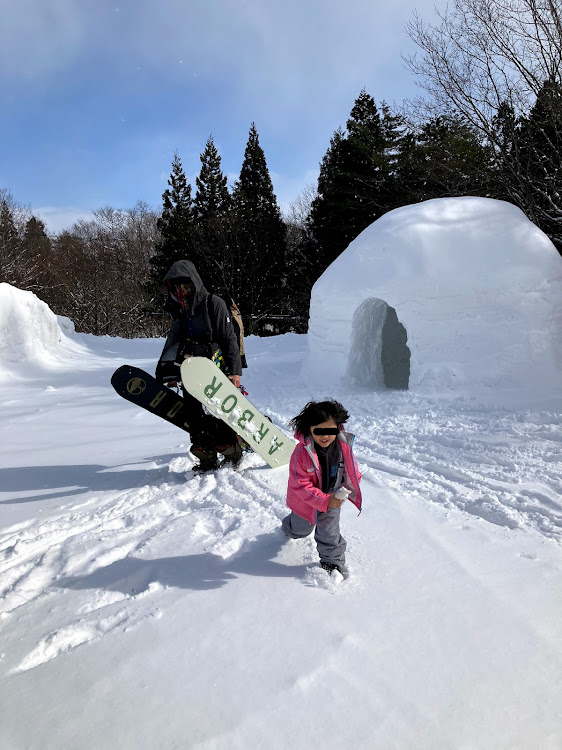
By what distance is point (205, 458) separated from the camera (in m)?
3.55

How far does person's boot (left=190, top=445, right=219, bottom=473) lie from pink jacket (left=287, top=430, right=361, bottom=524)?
1.39 meters

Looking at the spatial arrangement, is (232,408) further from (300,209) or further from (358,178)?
(300,209)

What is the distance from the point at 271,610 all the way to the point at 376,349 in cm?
648

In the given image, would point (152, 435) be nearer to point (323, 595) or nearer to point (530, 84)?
point (323, 595)

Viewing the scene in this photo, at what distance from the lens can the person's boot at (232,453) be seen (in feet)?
11.7

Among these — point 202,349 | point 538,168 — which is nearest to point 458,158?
point 538,168

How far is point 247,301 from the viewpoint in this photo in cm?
2098

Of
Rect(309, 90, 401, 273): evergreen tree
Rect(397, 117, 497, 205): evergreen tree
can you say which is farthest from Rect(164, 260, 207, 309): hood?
Rect(309, 90, 401, 273): evergreen tree

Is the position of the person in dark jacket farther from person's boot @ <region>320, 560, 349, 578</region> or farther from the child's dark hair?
person's boot @ <region>320, 560, 349, 578</region>

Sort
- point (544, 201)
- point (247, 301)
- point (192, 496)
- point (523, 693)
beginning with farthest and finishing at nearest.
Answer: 1. point (247, 301)
2. point (544, 201)
3. point (192, 496)
4. point (523, 693)

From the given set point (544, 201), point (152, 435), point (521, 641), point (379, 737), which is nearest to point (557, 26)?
point (544, 201)

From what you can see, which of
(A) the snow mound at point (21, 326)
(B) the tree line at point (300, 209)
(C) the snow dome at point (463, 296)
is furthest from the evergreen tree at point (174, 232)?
(C) the snow dome at point (463, 296)

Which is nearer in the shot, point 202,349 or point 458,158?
point 202,349

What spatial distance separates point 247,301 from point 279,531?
18971 millimetres
